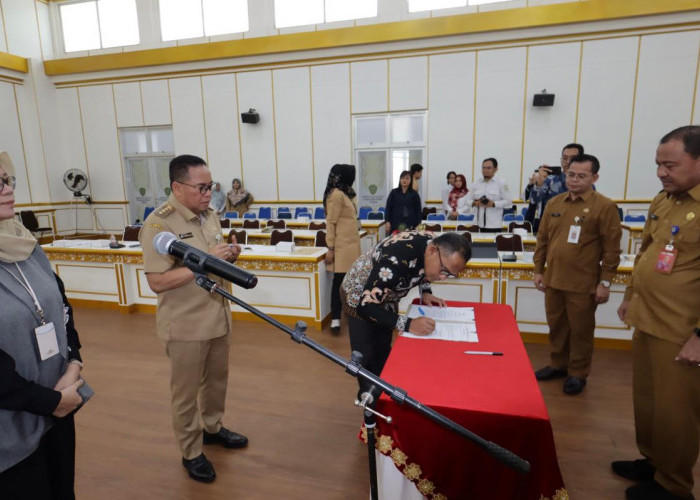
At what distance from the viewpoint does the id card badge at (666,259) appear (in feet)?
5.44

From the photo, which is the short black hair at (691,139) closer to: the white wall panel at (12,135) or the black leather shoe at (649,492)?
the black leather shoe at (649,492)

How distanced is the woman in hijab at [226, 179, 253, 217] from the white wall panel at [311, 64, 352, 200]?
5.33ft

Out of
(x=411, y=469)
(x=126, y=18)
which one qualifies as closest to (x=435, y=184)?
(x=411, y=469)

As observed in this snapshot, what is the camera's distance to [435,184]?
8422mm

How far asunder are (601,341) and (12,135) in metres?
11.7

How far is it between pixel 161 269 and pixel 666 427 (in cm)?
225

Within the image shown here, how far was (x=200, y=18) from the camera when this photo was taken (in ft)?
29.5

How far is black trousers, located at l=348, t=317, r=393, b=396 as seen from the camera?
6.47 feet

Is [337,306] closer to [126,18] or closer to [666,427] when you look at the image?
[666,427]

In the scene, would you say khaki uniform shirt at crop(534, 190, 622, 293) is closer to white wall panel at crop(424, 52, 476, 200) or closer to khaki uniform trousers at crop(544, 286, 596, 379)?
khaki uniform trousers at crop(544, 286, 596, 379)

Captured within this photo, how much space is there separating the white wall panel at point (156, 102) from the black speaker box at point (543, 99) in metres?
8.02

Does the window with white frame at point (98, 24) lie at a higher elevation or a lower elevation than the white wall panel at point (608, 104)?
higher

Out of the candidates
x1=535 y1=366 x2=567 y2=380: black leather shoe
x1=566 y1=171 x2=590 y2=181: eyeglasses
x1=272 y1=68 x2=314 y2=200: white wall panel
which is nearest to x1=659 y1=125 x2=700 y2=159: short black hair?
x1=566 y1=171 x2=590 y2=181: eyeglasses

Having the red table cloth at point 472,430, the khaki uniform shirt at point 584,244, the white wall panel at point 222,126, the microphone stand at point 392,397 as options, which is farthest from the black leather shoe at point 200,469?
the white wall panel at point 222,126
